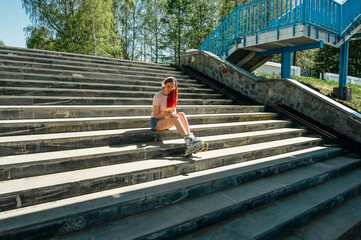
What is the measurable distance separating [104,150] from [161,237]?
1.30m

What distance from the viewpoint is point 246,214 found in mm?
2500

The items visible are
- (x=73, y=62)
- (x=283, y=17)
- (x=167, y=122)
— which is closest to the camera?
(x=167, y=122)

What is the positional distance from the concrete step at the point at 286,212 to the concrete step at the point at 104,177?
82 centimetres

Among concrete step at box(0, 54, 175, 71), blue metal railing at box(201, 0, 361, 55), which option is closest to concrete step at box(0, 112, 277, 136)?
concrete step at box(0, 54, 175, 71)

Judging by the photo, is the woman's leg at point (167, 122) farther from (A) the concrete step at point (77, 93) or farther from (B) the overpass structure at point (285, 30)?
(B) the overpass structure at point (285, 30)

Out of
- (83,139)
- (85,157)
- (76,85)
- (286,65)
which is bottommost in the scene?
(85,157)

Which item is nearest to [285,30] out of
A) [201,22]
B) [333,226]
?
[333,226]

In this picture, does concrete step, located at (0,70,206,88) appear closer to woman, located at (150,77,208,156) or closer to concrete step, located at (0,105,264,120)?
concrete step, located at (0,105,264,120)

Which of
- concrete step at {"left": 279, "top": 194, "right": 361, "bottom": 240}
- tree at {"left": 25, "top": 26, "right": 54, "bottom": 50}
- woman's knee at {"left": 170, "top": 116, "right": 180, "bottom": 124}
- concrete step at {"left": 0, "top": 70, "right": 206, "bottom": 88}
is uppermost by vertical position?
tree at {"left": 25, "top": 26, "right": 54, "bottom": 50}

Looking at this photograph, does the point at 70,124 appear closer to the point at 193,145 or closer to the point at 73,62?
the point at 193,145

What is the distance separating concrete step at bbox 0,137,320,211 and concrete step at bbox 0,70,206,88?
3.23 meters

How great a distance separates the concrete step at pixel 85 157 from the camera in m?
2.27

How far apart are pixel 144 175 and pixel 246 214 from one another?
1186mm

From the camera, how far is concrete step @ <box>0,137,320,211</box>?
2.01m
